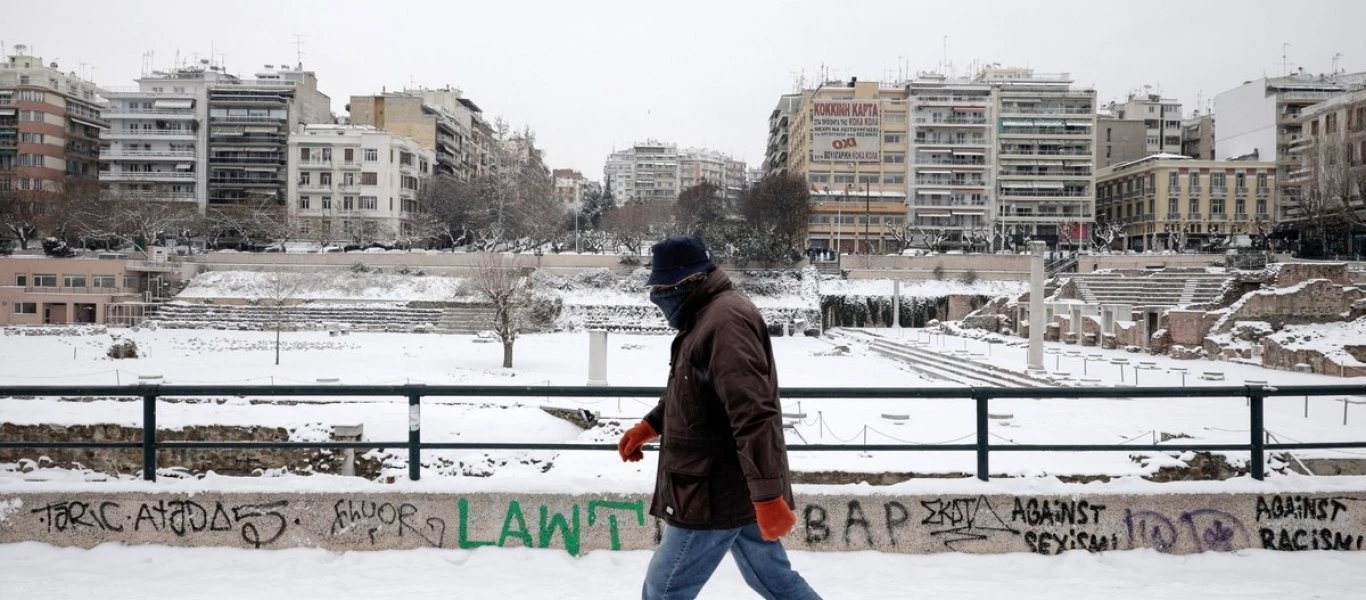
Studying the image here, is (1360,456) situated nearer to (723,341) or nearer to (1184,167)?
(723,341)

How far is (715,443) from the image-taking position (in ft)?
11.4

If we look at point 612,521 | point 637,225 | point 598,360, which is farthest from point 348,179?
point 612,521

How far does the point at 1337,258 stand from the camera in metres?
49.8

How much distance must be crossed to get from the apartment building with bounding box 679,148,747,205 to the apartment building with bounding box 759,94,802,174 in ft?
171

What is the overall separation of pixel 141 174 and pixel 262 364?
190ft

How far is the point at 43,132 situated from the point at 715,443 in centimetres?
8626

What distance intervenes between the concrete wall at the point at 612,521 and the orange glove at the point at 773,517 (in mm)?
2080

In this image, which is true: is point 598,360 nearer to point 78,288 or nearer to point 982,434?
point 982,434

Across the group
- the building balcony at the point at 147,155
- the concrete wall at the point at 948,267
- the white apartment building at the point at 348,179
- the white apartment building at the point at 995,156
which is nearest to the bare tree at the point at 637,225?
the white apartment building at the point at 348,179

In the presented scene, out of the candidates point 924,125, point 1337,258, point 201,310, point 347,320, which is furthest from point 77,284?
point 1337,258

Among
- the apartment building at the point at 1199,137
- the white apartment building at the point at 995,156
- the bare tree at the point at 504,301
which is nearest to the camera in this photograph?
the bare tree at the point at 504,301

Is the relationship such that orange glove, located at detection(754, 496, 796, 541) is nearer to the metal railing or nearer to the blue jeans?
the blue jeans

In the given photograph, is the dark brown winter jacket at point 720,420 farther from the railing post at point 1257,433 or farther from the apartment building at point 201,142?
the apartment building at point 201,142

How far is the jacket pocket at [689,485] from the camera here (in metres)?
3.47
